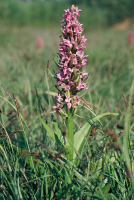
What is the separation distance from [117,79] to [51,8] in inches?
1077

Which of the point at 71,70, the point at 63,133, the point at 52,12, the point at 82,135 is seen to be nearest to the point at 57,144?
the point at 82,135

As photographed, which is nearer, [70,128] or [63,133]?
[63,133]

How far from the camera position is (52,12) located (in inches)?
1068

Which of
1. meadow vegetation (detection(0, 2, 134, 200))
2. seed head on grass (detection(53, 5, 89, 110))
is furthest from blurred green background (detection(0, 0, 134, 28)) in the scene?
seed head on grass (detection(53, 5, 89, 110))

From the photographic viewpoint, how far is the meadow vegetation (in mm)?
1290

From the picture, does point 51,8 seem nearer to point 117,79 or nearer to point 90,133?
point 117,79

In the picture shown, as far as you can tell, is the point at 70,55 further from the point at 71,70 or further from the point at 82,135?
the point at 82,135

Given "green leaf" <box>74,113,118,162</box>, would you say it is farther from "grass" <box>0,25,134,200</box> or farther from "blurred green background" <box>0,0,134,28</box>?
"blurred green background" <box>0,0,134,28</box>

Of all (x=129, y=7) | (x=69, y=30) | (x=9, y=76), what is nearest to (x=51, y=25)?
(x=129, y=7)

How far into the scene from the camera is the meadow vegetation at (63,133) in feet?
→ 4.23

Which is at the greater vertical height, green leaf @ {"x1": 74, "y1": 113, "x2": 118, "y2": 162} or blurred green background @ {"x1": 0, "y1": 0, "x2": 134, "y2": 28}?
blurred green background @ {"x1": 0, "y1": 0, "x2": 134, "y2": 28}

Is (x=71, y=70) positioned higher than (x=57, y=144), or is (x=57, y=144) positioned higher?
(x=71, y=70)

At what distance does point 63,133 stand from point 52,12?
2896cm

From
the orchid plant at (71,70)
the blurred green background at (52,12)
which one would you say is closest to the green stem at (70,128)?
the orchid plant at (71,70)
